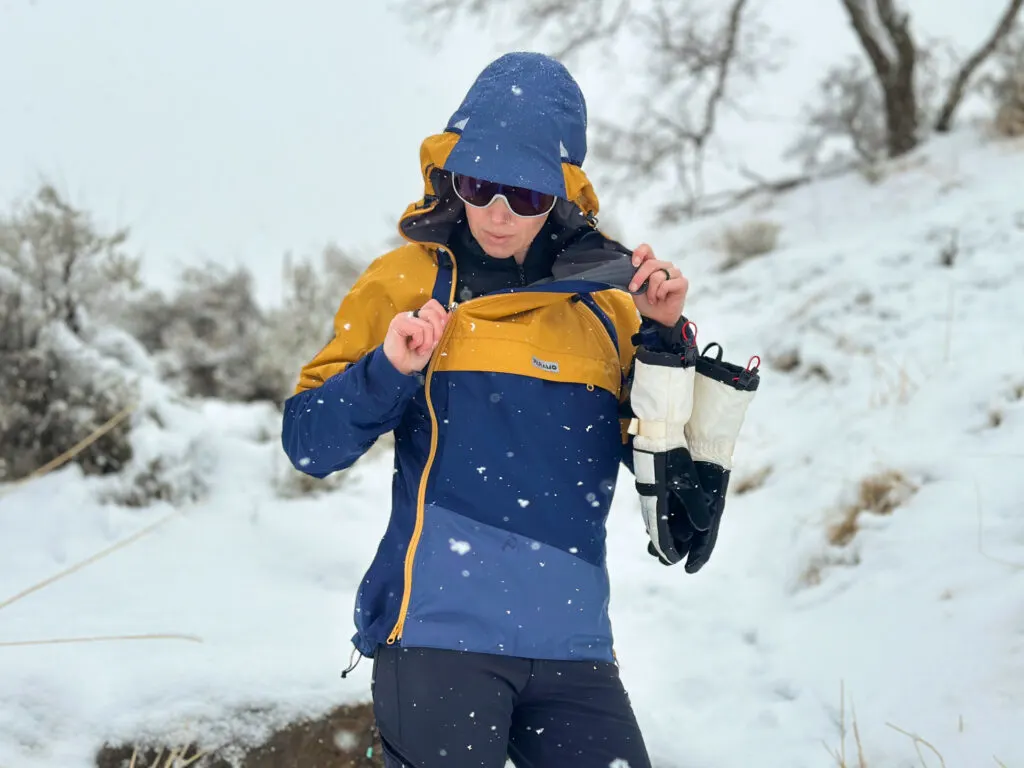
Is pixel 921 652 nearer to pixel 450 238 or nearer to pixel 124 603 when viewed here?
pixel 450 238

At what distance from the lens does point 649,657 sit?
279cm

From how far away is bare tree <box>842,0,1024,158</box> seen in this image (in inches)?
348

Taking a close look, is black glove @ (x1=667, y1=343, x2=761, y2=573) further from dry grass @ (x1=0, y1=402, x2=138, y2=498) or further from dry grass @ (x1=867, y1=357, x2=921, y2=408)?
dry grass @ (x1=867, y1=357, x2=921, y2=408)

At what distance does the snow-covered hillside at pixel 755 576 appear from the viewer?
2.05 meters

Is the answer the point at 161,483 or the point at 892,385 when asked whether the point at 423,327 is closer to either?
the point at 161,483

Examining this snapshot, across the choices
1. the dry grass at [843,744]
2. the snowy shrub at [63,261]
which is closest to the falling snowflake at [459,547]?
the dry grass at [843,744]

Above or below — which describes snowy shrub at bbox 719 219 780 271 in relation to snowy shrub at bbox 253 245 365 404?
below

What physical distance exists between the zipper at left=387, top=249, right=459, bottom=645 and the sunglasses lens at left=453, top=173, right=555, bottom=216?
0.51 feet

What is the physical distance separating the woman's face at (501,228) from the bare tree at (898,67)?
29.9ft

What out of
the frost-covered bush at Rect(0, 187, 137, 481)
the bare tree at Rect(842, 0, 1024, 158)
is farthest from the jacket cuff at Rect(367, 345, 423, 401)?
the bare tree at Rect(842, 0, 1024, 158)

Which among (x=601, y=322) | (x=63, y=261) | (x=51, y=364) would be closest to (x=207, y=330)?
(x=63, y=261)

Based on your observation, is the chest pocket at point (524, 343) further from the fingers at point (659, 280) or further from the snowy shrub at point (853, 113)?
the snowy shrub at point (853, 113)

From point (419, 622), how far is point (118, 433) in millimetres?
2889

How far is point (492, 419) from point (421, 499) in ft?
0.70
